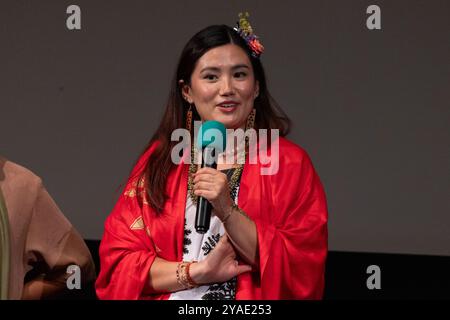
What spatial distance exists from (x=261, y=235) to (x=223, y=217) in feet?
0.38

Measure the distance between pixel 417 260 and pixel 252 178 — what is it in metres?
1.69

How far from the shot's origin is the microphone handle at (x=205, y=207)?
224 centimetres

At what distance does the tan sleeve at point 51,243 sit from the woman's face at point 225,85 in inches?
17.7

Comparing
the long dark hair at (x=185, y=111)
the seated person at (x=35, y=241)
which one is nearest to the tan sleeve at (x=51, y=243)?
the seated person at (x=35, y=241)

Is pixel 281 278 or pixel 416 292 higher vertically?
pixel 281 278

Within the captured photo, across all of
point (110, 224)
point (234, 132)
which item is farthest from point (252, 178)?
point (110, 224)

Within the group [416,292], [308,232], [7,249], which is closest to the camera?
[7,249]

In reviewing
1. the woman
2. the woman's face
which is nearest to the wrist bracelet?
the woman

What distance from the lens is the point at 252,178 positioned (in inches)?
99.4

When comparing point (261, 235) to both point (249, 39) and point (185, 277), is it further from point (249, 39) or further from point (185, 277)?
point (249, 39)

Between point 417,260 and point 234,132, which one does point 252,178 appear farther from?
point 417,260

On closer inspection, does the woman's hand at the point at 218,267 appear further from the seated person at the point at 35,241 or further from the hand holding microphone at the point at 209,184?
the seated person at the point at 35,241

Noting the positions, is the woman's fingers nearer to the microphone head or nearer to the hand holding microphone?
the hand holding microphone

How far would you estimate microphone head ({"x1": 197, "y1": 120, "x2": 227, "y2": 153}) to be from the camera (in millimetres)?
2375
